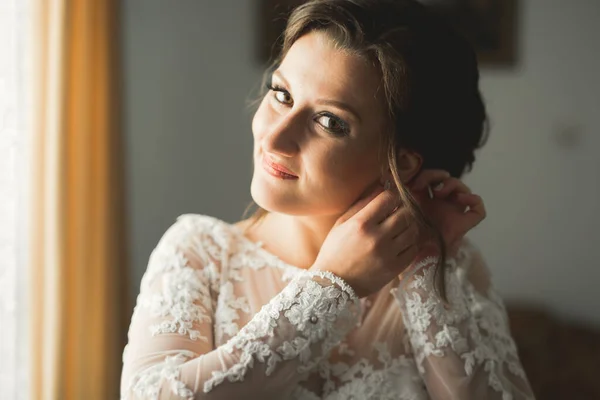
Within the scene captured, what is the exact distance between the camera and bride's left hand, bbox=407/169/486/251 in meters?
1.45

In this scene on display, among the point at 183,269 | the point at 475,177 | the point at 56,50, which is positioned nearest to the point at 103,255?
the point at 56,50

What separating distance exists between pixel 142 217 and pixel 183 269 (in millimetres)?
2506

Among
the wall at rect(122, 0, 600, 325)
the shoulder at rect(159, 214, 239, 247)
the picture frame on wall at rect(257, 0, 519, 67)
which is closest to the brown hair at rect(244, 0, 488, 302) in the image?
the shoulder at rect(159, 214, 239, 247)

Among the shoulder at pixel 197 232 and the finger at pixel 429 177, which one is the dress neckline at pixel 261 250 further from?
the finger at pixel 429 177

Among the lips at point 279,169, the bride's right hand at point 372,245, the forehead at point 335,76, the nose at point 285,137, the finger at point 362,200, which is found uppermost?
the forehead at point 335,76

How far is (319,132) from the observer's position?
1.32 metres

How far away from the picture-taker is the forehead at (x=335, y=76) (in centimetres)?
130

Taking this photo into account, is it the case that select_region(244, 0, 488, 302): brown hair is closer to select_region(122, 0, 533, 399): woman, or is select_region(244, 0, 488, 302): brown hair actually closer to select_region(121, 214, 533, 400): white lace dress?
select_region(122, 0, 533, 399): woman

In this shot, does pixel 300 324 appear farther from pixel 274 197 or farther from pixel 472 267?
pixel 472 267

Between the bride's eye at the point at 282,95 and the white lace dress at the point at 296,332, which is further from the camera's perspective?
the bride's eye at the point at 282,95

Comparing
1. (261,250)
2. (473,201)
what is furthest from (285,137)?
(473,201)

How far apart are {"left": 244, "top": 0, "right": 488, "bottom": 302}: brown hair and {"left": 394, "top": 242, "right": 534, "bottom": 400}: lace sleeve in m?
0.04

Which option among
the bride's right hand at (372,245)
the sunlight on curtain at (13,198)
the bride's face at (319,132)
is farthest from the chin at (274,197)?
the sunlight on curtain at (13,198)

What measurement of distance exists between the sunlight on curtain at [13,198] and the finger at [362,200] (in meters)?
1.25
